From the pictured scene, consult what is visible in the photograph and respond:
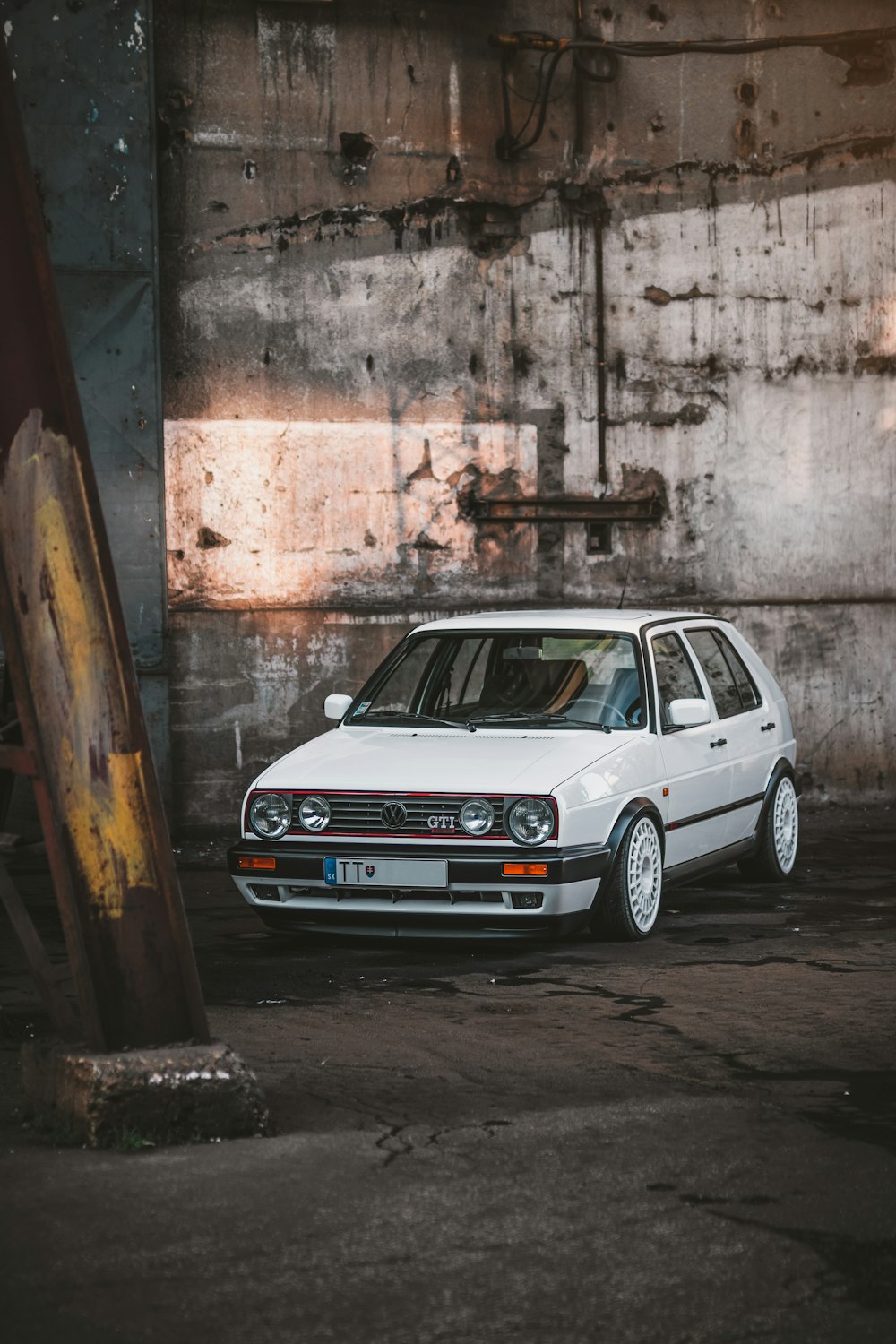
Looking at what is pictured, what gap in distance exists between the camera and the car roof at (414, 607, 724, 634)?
9602 mm

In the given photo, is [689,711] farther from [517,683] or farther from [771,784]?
[771,784]

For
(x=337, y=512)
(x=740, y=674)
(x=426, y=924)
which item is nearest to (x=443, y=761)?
(x=426, y=924)

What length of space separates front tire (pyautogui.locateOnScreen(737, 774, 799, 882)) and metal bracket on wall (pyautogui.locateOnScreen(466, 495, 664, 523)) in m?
4.00

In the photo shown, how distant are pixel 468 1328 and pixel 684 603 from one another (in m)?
11.3

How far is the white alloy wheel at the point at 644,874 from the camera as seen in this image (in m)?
8.59

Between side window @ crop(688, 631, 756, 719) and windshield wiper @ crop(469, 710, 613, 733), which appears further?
side window @ crop(688, 631, 756, 719)

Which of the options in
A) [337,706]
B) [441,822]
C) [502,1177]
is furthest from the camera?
[337,706]

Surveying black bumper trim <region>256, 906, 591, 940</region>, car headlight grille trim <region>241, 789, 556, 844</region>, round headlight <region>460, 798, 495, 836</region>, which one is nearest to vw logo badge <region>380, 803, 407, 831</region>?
car headlight grille trim <region>241, 789, 556, 844</region>

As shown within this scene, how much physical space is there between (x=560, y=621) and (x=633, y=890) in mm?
1700

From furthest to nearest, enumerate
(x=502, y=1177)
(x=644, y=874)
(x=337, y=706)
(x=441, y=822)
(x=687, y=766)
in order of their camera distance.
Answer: (x=337, y=706)
(x=687, y=766)
(x=644, y=874)
(x=441, y=822)
(x=502, y=1177)

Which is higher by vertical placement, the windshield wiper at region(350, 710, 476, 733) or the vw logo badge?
the windshield wiper at region(350, 710, 476, 733)

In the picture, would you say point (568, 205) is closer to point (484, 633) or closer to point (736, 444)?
point (736, 444)

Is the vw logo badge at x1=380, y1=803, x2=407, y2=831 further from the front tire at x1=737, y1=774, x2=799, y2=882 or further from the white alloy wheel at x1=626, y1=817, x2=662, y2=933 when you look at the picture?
the front tire at x1=737, y1=774, x2=799, y2=882

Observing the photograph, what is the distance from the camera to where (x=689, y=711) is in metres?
9.10
